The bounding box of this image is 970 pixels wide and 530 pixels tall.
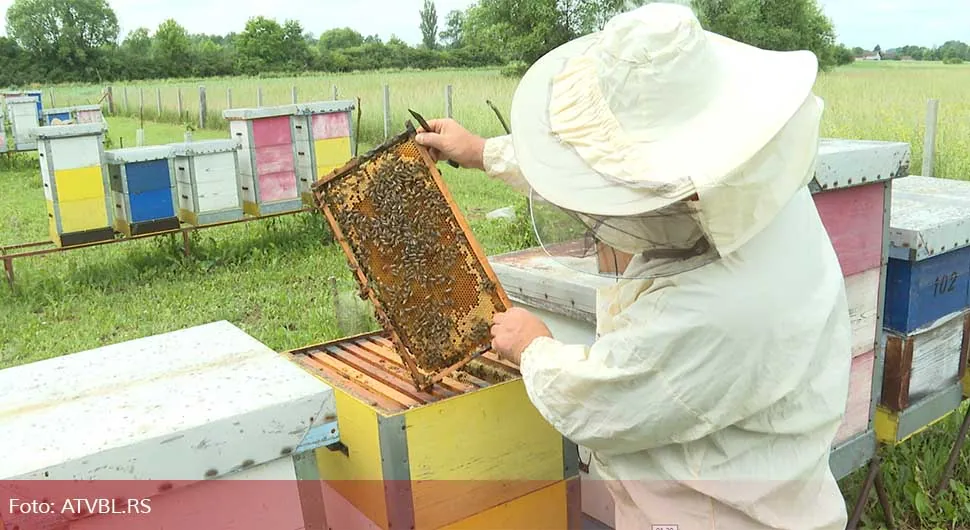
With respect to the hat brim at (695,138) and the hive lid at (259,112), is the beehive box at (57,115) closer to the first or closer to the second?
the hive lid at (259,112)

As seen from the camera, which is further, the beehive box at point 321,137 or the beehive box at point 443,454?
the beehive box at point 321,137

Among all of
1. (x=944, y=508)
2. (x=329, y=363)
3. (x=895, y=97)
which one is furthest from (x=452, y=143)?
(x=895, y=97)

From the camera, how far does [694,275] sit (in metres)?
1.47

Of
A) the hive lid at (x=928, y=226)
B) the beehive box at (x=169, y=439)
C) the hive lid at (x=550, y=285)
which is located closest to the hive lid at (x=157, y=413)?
the beehive box at (x=169, y=439)

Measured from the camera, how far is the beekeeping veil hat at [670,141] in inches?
52.3

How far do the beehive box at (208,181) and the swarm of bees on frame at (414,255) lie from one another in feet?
16.5

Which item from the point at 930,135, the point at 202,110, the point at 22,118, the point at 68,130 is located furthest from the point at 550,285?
the point at 202,110

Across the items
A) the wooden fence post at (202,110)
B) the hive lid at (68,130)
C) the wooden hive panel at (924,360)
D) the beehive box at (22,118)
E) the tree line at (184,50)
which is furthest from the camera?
the tree line at (184,50)

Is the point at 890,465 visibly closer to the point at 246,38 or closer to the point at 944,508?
the point at 944,508

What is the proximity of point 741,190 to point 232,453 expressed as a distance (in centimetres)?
99

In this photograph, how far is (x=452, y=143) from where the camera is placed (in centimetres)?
218

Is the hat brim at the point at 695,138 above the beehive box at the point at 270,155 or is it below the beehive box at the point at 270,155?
above

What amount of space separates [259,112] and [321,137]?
2.08 feet

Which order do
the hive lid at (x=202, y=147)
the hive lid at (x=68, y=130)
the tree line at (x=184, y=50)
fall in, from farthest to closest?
the tree line at (x=184, y=50) → the hive lid at (x=202, y=147) → the hive lid at (x=68, y=130)
